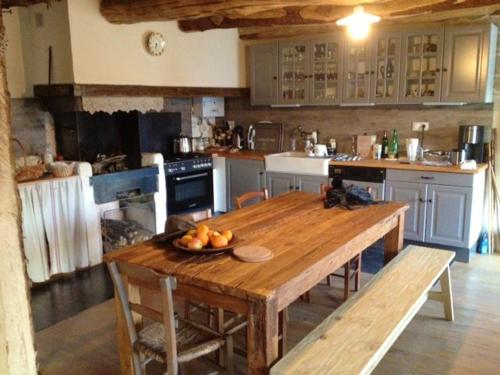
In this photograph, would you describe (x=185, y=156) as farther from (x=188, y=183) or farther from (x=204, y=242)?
(x=204, y=242)

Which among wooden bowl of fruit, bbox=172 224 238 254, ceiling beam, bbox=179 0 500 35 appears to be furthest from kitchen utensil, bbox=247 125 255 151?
wooden bowl of fruit, bbox=172 224 238 254

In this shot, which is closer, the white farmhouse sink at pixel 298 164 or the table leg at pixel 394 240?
the table leg at pixel 394 240

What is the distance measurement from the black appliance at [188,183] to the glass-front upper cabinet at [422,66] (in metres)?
2.45

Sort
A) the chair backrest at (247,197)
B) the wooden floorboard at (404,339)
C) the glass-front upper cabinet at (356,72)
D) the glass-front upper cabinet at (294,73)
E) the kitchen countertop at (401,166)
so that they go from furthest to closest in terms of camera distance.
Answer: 1. the glass-front upper cabinet at (294,73)
2. the glass-front upper cabinet at (356,72)
3. the kitchen countertop at (401,166)
4. the chair backrest at (247,197)
5. the wooden floorboard at (404,339)

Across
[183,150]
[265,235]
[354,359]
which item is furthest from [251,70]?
[354,359]

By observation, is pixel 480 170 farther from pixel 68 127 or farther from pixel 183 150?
pixel 68 127

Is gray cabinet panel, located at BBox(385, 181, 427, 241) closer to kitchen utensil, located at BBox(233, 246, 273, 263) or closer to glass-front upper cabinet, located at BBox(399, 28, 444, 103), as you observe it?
glass-front upper cabinet, located at BBox(399, 28, 444, 103)

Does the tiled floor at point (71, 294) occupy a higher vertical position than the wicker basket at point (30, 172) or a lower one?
lower

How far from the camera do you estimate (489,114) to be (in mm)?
4605

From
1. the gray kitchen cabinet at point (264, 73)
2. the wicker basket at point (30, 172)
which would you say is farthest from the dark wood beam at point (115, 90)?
the wicker basket at point (30, 172)

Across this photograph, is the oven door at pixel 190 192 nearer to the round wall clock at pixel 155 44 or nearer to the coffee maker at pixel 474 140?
the round wall clock at pixel 155 44

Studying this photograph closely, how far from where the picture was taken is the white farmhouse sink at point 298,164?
501 centimetres

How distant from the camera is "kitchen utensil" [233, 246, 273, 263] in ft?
7.20

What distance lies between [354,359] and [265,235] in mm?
857
